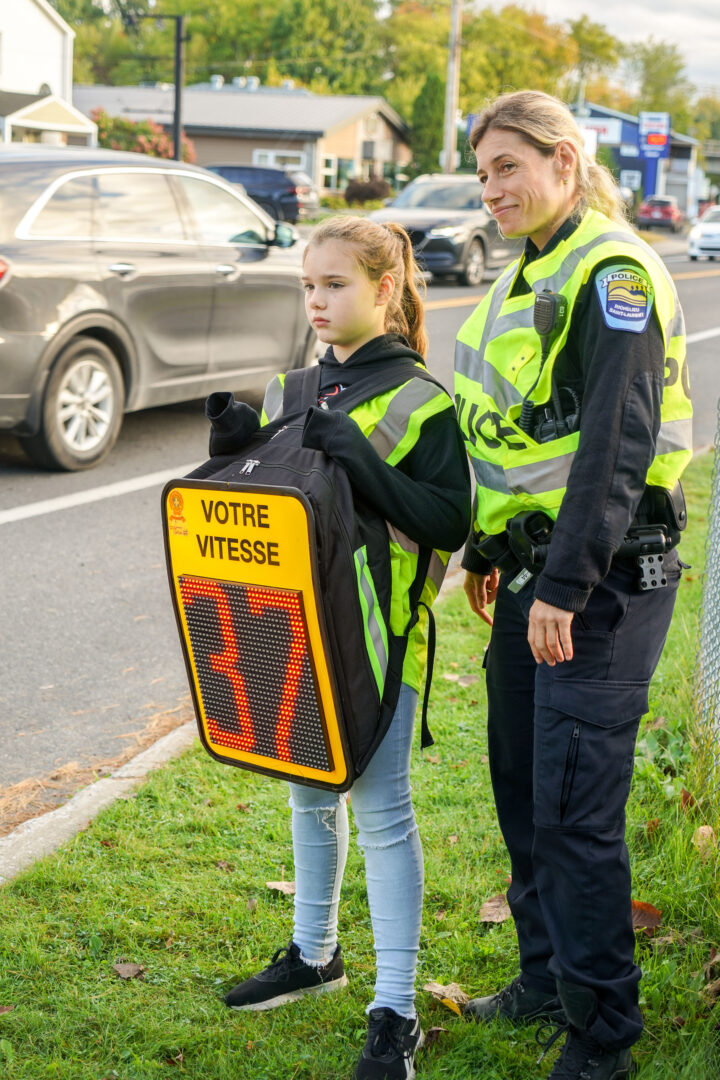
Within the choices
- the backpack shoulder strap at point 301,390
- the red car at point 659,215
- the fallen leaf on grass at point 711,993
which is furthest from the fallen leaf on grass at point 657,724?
the red car at point 659,215

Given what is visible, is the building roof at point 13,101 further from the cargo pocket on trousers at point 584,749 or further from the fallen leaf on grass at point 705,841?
the cargo pocket on trousers at point 584,749

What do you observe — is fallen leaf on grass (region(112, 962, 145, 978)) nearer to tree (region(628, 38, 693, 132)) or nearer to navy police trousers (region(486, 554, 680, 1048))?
navy police trousers (region(486, 554, 680, 1048))

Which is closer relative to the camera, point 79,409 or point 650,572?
point 650,572

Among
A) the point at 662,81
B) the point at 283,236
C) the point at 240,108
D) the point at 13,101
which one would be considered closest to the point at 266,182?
the point at 13,101

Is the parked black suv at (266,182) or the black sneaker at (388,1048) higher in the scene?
the parked black suv at (266,182)

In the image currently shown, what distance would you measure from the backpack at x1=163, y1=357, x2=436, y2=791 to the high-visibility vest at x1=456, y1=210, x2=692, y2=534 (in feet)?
0.69

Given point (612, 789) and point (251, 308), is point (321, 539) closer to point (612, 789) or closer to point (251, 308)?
point (612, 789)

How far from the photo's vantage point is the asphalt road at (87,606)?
4.36 meters

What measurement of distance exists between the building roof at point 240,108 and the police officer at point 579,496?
206 ft

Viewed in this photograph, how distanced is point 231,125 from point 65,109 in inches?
990

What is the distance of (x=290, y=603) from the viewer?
2326 millimetres

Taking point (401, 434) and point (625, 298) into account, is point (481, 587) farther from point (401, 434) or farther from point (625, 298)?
→ point (625, 298)

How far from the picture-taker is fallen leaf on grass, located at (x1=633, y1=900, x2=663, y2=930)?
3.04 m

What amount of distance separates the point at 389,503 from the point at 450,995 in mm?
1246
